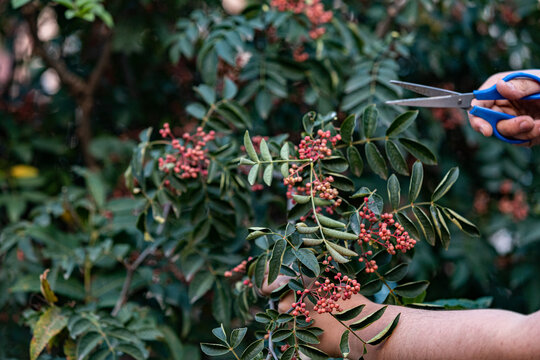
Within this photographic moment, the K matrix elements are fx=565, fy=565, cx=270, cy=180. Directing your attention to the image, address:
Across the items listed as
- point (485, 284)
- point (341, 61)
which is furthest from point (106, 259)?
point (485, 284)

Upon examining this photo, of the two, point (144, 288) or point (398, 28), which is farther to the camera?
point (398, 28)

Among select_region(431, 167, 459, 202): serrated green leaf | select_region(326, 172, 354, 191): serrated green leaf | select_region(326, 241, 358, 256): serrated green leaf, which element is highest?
select_region(326, 172, 354, 191): serrated green leaf

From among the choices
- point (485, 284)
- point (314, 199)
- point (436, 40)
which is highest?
point (314, 199)

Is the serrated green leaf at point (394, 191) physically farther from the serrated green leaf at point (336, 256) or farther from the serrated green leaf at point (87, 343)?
the serrated green leaf at point (87, 343)

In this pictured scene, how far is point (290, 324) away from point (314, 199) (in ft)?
0.64

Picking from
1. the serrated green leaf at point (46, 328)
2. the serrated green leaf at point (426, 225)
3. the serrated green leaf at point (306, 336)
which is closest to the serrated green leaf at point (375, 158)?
the serrated green leaf at point (426, 225)

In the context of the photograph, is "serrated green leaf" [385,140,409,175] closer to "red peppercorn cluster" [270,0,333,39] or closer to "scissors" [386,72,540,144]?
"scissors" [386,72,540,144]

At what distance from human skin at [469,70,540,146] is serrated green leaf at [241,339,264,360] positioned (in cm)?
54

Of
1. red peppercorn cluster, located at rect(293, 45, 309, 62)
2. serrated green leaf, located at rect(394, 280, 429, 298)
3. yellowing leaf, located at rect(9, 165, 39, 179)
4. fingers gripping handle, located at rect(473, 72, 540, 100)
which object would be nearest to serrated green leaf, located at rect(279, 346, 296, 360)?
serrated green leaf, located at rect(394, 280, 429, 298)

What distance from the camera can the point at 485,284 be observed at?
6.09ft

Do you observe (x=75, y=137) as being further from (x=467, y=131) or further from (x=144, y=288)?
(x=467, y=131)

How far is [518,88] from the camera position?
977mm

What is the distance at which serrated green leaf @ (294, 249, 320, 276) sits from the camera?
809 mm

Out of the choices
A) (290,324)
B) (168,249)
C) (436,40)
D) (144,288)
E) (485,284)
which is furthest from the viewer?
(436,40)
